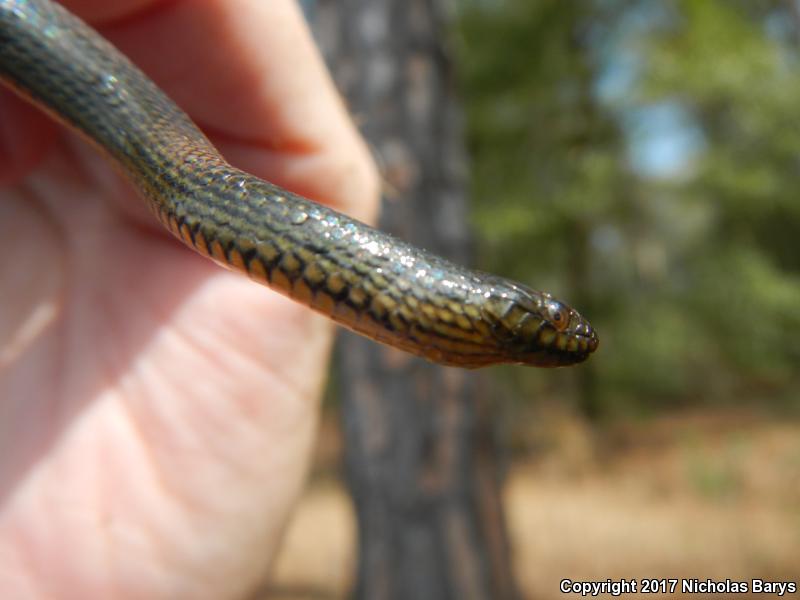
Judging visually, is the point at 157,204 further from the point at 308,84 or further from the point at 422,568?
the point at 422,568

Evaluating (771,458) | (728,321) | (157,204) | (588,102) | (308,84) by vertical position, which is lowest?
(157,204)

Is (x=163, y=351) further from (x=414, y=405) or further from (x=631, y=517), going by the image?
(x=631, y=517)

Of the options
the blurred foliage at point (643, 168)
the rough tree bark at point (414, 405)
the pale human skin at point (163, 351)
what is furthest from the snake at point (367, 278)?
the blurred foliage at point (643, 168)

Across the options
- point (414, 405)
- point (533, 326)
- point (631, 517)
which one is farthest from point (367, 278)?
point (631, 517)

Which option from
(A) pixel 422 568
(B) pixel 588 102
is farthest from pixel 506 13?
(A) pixel 422 568

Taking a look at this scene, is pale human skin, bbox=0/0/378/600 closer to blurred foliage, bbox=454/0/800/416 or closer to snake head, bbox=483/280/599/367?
snake head, bbox=483/280/599/367
